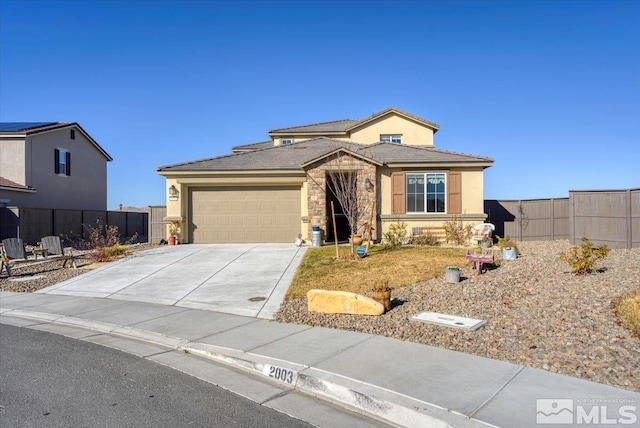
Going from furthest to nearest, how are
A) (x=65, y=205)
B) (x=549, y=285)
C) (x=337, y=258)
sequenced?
1. (x=65, y=205)
2. (x=337, y=258)
3. (x=549, y=285)

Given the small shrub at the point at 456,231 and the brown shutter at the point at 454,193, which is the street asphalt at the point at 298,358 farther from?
the brown shutter at the point at 454,193

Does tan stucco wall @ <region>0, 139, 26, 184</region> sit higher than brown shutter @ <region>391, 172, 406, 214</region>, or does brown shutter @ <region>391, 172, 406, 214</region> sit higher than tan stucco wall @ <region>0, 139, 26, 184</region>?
tan stucco wall @ <region>0, 139, 26, 184</region>

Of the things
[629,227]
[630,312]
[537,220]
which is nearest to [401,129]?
[537,220]

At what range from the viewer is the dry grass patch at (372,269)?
35.0 feet

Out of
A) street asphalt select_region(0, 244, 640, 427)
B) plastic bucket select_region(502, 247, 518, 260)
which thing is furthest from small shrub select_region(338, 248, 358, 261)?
plastic bucket select_region(502, 247, 518, 260)

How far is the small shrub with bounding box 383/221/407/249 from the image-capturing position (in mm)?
16828

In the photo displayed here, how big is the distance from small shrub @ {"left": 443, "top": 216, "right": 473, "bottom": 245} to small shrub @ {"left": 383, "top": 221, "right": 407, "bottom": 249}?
68.5 inches

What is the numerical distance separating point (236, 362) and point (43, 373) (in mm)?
2545

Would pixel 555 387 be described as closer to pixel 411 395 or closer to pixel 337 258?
pixel 411 395

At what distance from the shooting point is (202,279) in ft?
40.7

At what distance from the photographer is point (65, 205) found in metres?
29.1

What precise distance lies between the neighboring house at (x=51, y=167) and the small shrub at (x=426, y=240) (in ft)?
69.1

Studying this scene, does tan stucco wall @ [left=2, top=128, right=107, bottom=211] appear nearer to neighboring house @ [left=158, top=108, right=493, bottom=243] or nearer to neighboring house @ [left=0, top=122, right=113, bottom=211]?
neighboring house @ [left=0, top=122, right=113, bottom=211]

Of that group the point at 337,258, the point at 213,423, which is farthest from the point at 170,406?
the point at 337,258
